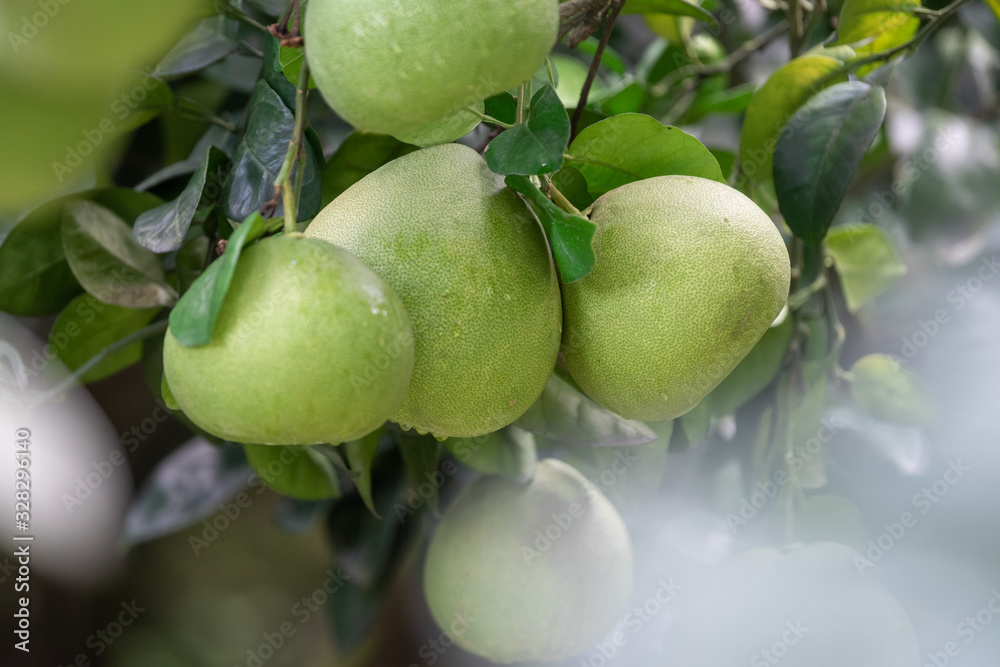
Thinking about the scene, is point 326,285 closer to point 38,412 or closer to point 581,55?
point 38,412

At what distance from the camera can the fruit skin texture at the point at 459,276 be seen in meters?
0.36

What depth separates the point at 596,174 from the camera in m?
0.47

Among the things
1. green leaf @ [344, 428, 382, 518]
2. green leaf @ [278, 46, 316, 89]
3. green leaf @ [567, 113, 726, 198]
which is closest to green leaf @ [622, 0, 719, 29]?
A: green leaf @ [567, 113, 726, 198]

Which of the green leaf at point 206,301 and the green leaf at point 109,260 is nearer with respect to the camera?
the green leaf at point 206,301

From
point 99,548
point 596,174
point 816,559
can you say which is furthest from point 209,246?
point 99,548

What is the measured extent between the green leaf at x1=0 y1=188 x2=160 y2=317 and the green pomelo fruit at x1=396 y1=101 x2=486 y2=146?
36 cm

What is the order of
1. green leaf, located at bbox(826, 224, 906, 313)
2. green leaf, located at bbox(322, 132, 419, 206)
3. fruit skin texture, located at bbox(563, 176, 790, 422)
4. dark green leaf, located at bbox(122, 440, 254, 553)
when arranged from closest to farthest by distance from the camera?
1. fruit skin texture, located at bbox(563, 176, 790, 422)
2. green leaf, located at bbox(322, 132, 419, 206)
3. green leaf, located at bbox(826, 224, 906, 313)
4. dark green leaf, located at bbox(122, 440, 254, 553)

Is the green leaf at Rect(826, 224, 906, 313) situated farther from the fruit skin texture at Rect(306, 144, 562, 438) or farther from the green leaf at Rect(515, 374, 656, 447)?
the fruit skin texture at Rect(306, 144, 562, 438)

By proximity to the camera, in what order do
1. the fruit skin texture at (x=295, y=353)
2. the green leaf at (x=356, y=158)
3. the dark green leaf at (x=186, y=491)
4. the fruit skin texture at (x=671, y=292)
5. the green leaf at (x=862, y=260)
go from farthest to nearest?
the dark green leaf at (x=186, y=491)
the green leaf at (x=862, y=260)
the green leaf at (x=356, y=158)
the fruit skin texture at (x=671, y=292)
the fruit skin texture at (x=295, y=353)

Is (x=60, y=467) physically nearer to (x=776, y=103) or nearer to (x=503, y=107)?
(x=503, y=107)

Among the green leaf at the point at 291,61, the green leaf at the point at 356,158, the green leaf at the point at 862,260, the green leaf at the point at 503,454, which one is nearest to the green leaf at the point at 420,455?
the green leaf at the point at 503,454

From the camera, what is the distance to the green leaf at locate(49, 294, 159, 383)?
667 millimetres

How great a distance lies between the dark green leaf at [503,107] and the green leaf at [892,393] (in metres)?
0.58

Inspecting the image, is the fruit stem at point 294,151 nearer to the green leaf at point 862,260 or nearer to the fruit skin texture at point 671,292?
the fruit skin texture at point 671,292
